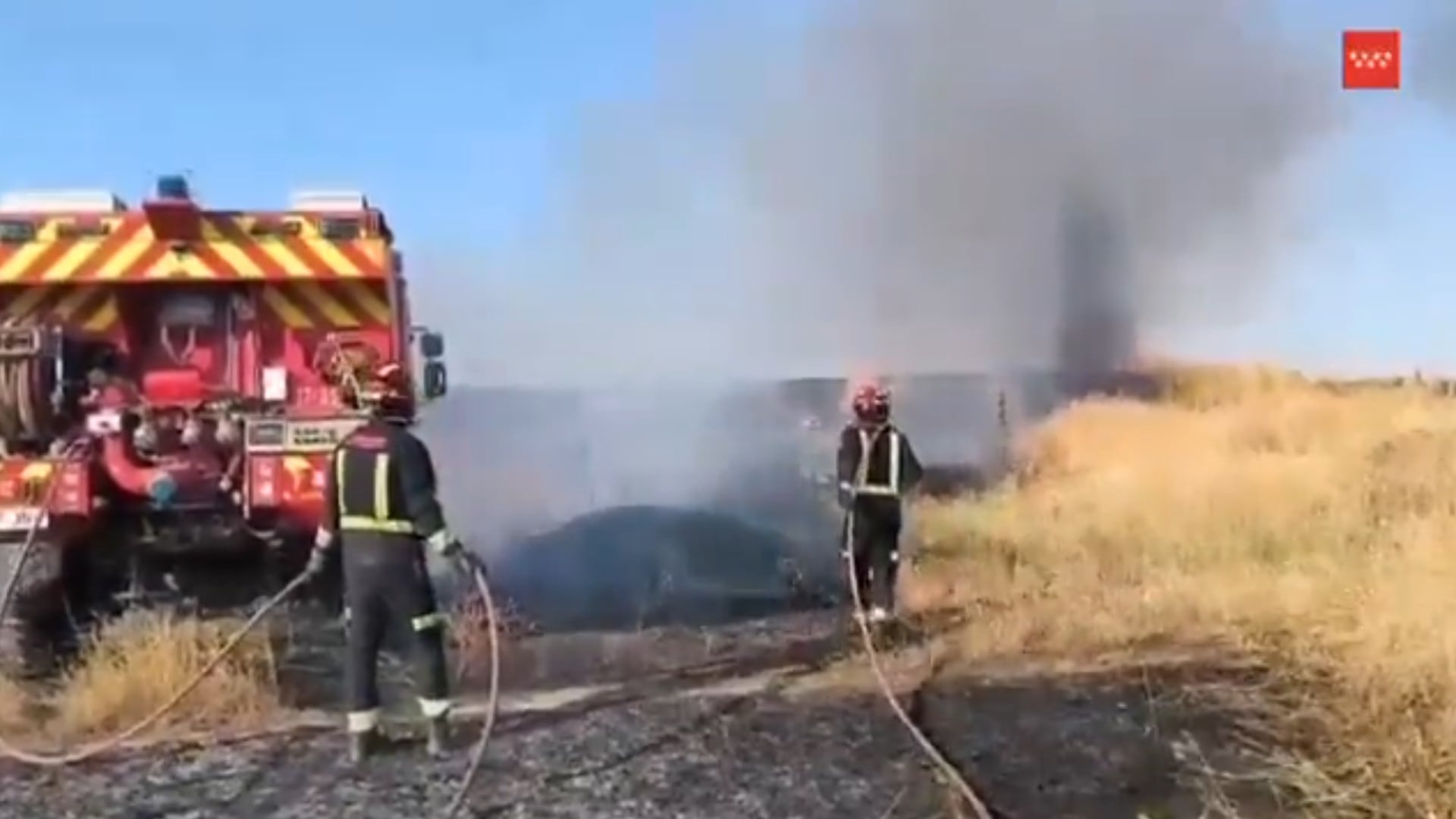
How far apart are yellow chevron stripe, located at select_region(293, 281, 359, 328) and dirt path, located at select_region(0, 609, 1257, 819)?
9.93ft

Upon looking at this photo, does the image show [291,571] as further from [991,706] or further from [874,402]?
[991,706]

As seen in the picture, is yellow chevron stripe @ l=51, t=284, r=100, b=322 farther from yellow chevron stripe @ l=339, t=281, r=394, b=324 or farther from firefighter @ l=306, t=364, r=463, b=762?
firefighter @ l=306, t=364, r=463, b=762

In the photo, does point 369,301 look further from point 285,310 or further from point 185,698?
point 185,698

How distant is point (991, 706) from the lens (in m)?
7.52

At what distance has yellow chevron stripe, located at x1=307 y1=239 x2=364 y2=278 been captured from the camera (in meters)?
9.83

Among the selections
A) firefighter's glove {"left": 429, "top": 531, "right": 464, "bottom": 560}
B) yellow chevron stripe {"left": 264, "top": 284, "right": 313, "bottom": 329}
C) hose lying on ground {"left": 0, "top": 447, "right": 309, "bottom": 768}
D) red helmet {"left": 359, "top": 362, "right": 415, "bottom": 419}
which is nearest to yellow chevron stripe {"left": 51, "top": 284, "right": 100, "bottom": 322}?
yellow chevron stripe {"left": 264, "top": 284, "right": 313, "bottom": 329}

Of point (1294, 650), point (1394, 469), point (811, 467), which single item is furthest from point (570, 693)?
point (811, 467)

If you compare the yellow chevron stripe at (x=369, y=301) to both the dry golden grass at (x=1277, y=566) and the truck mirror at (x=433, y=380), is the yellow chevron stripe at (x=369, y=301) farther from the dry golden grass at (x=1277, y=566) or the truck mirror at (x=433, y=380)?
the dry golden grass at (x=1277, y=566)

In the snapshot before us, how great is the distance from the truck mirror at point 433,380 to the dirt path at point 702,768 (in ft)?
11.0

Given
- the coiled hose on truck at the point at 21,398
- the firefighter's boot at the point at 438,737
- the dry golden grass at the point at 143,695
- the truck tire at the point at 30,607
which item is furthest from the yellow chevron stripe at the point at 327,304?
the firefighter's boot at the point at 438,737

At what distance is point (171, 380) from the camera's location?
32.4 feet

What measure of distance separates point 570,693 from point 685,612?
99.3 inches

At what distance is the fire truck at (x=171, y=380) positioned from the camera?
886 centimetres

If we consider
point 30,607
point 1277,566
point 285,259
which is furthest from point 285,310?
point 1277,566
